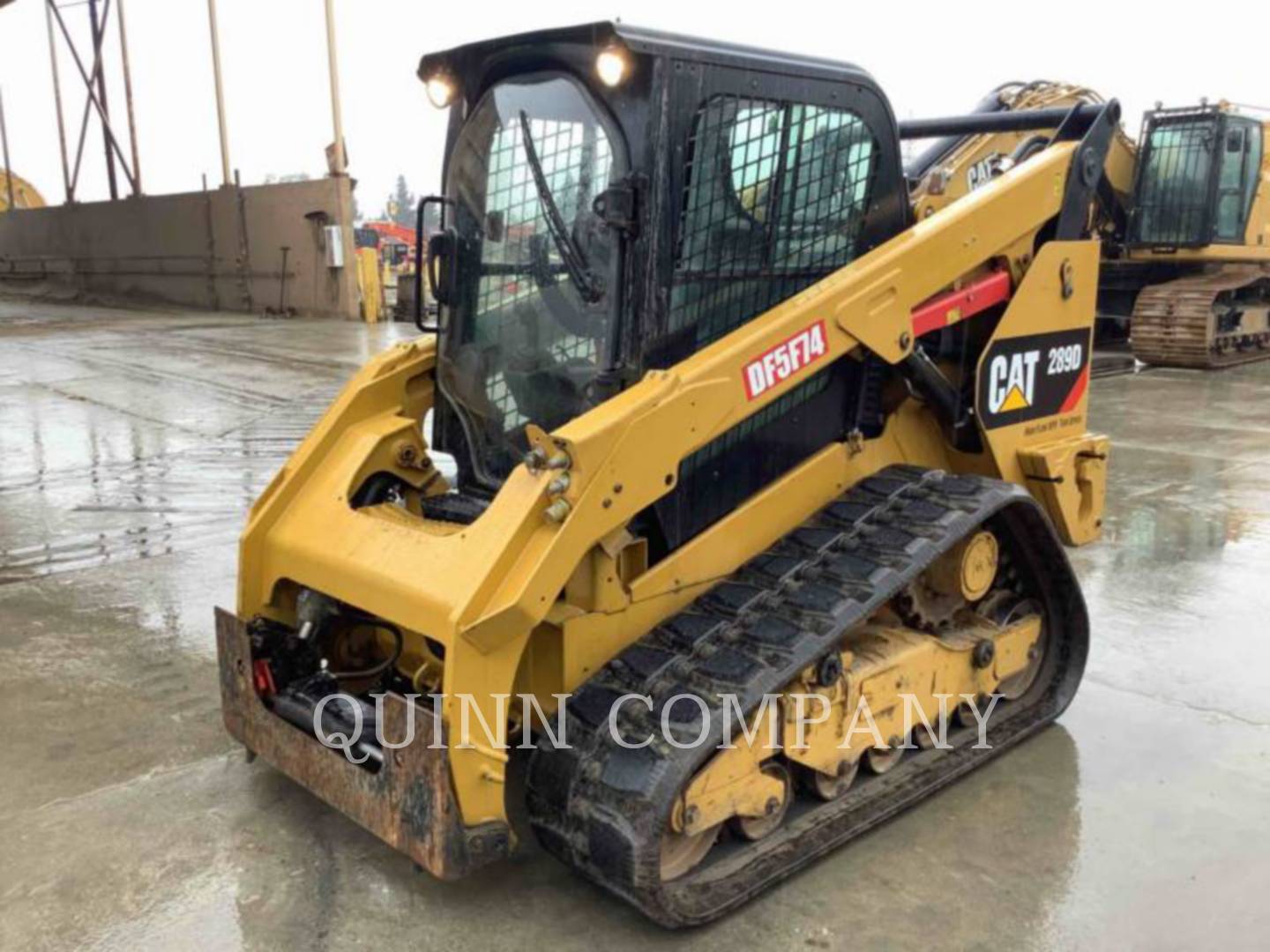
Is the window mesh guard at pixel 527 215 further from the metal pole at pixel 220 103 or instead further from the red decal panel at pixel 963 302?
the metal pole at pixel 220 103

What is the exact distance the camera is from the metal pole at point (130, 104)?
2556cm

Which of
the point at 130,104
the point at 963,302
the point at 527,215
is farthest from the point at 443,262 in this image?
the point at 130,104

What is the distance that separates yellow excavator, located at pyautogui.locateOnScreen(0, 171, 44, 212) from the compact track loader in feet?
122

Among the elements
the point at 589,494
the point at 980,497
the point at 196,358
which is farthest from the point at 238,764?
the point at 196,358

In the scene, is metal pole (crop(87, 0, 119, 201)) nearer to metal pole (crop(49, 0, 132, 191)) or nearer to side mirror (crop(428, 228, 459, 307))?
metal pole (crop(49, 0, 132, 191))

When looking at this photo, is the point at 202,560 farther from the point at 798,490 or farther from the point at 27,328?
the point at 27,328

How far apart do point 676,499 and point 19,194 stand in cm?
3871

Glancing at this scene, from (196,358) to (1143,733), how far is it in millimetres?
13481

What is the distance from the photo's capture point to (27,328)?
19828 mm

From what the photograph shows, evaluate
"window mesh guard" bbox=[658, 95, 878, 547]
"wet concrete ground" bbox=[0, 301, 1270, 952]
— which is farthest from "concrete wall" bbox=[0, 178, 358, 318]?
"window mesh guard" bbox=[658, 95, 878, 547]

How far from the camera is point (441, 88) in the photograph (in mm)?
3520

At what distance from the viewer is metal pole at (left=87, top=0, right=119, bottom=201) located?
26156mm

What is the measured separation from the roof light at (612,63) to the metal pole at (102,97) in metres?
27.5

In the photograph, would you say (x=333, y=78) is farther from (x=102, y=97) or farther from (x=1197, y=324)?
(x=1197, y=324)
